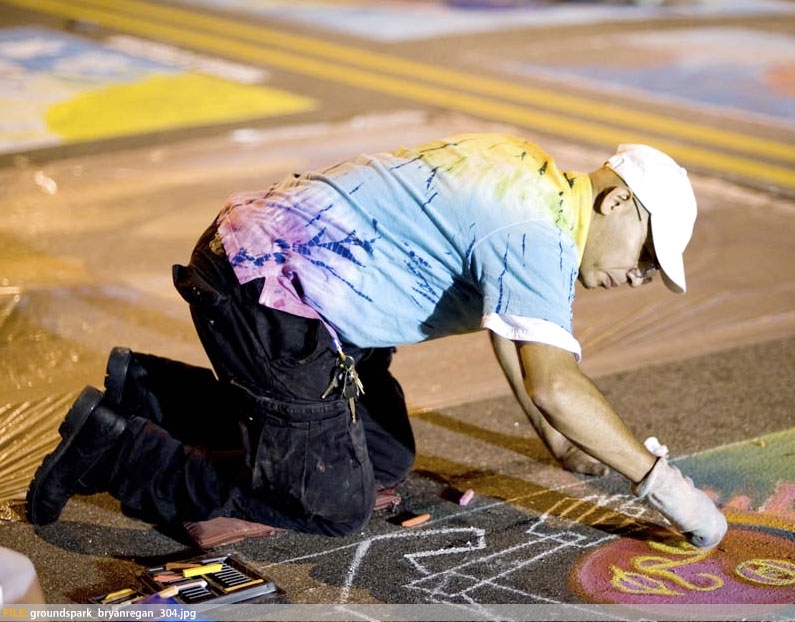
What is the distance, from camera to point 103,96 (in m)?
8.51

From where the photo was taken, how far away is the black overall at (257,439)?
10.4 ft

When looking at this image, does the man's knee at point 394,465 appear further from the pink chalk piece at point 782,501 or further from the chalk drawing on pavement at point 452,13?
the chalk drawing on pavement at point 452,13

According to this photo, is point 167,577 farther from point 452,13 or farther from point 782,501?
point 452,13

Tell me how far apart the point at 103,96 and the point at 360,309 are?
5887mm

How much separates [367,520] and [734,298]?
8.22 ft

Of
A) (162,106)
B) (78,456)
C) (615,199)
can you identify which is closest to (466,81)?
(162,106)

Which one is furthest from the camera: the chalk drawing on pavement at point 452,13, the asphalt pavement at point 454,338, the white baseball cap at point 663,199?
the chalk drawing on pavement at point 452,13

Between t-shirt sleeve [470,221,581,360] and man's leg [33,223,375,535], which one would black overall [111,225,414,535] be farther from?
t-shirt sleeve [470,221,581,360]

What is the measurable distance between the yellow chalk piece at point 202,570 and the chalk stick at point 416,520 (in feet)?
1.80

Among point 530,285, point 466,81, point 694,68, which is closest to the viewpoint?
point 530,285

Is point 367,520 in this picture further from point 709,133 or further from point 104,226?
point 709,133

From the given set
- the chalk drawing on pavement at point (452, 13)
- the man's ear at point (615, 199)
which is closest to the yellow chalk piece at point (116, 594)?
the man's ear at point (615, 199)

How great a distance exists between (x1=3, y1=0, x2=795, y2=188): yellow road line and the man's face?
4.02 m

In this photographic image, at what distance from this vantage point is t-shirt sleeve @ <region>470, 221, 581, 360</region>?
288 centimetres
